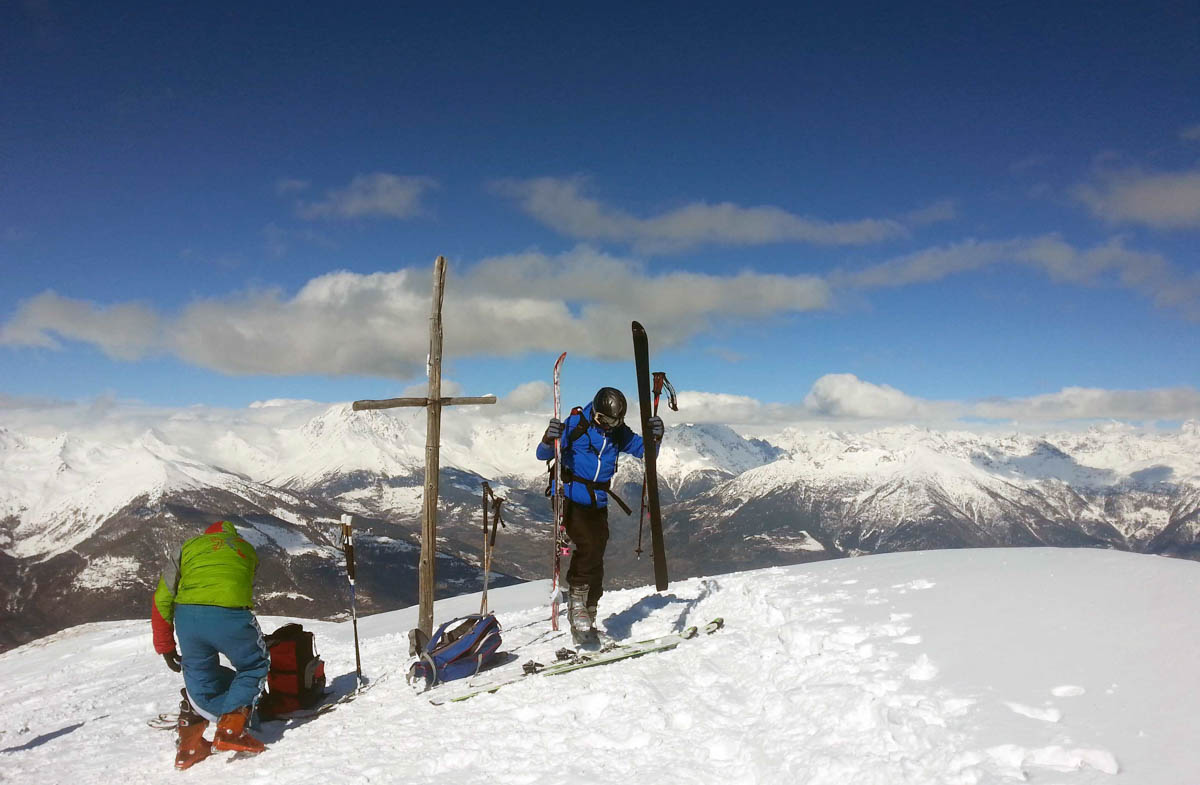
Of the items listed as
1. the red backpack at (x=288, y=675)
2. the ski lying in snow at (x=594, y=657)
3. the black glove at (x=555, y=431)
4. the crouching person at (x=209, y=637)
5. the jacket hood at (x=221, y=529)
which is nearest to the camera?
the crouching person at (x=209, y=637)

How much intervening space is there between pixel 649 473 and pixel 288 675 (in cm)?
682

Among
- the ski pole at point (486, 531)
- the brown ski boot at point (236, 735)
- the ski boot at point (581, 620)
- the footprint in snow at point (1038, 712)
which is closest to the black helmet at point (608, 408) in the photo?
the ski boot at point (581, 620)

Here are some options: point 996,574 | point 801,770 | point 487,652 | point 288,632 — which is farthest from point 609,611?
point 801,770

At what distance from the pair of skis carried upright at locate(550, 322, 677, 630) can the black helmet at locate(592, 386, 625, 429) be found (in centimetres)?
71

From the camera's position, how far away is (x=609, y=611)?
1307 cm

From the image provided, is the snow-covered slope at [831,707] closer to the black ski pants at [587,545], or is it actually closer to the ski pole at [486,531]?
the black ski pants at [587,545]

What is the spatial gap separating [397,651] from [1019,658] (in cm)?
1014

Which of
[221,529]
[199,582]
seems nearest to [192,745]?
[199,582]

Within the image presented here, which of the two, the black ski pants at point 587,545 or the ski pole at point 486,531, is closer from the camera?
the black ski pants at point 587,545

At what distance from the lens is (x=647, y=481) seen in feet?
44.4

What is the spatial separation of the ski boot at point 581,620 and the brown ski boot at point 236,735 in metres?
4.29

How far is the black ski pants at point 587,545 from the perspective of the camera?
10.4m

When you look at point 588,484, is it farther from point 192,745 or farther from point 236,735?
point 192,745

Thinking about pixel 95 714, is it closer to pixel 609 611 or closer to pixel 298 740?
pixel 298 740
